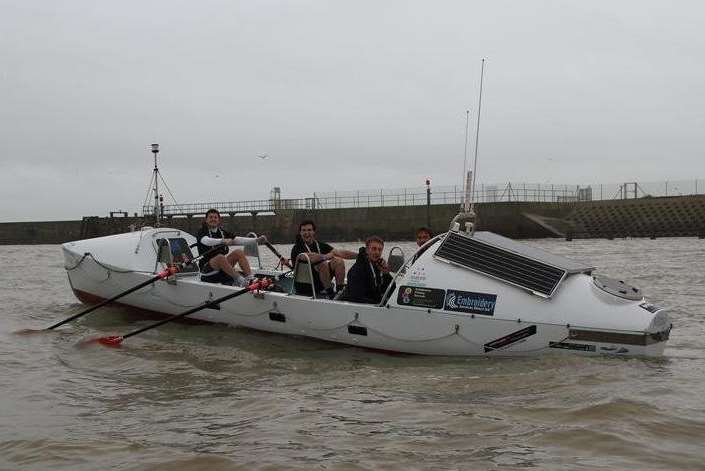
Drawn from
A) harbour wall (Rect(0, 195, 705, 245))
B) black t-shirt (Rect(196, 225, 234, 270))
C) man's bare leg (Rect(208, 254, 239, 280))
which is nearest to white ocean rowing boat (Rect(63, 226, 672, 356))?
man's bare leg (Rect(208, 254, 239, 280))

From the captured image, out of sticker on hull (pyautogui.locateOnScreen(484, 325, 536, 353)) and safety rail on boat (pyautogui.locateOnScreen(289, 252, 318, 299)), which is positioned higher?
safety rail on boat (pyautogui.locateOnScreen(289, 252, 318, 299))

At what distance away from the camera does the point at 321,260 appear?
10.5 metres

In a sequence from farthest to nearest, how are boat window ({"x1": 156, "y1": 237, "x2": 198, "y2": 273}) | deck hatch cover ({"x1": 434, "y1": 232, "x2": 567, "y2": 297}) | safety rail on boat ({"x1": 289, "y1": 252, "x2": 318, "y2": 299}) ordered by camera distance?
boat window ({"x1": 156, "y1": 237, "x2": 198, "y2": 273})
safety rail on boat ({"x1": 289, "y1": 252, "x2": 318, "y2": 299})
deck hatch cover ({"x1": 434, "y1": 232, "x2": 567, "y2": 297})

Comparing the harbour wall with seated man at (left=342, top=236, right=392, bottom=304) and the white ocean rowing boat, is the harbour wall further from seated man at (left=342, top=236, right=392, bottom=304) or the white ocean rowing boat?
seated man at (left=342, top=236, right=392, bottom=304)

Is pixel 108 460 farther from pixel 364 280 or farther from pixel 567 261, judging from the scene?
pixel 567 261

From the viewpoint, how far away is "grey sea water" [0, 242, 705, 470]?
5.57m

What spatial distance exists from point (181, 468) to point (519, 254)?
16.4 ft

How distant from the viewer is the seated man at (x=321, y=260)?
10.6 m

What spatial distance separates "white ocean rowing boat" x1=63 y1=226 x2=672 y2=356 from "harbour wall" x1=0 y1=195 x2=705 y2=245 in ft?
103

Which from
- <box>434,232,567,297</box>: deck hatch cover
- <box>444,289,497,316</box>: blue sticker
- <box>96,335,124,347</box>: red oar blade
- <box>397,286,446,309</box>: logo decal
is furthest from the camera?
<box>96,335,124,347</box>: red oar blade

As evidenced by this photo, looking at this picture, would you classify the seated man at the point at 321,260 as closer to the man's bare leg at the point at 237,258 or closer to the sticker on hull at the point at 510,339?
the man's bare leg at the point at 237,258

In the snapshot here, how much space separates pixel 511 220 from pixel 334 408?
1653 inches

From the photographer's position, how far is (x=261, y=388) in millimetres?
8086

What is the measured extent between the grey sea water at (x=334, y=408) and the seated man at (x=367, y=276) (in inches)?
28.3
